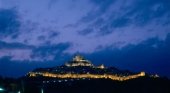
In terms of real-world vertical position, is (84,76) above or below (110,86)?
above

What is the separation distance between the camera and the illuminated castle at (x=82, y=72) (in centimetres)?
13888

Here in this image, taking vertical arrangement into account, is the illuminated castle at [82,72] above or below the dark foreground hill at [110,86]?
above

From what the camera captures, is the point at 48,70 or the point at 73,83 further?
the point at 48,70

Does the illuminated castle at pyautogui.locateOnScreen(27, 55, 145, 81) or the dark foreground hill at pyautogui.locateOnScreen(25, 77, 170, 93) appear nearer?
the dark foreground hill at pyautogui.locateOnScreen(25, 77, 170, 93)

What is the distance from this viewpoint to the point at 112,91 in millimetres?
140875

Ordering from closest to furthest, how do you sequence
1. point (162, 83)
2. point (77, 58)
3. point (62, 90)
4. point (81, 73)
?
point (62, 90) → point (81, 73) → point (162, 83) → point (77, 58)

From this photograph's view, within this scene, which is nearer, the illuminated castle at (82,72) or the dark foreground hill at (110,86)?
the dark foreground hill at (110,86)

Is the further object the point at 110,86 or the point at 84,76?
the point at 110,86

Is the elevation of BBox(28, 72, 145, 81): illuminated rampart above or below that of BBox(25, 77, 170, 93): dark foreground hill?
above

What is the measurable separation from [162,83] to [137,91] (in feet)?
64.4

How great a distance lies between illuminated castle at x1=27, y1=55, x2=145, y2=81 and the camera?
139 metres

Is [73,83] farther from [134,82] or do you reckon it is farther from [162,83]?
[162,83]

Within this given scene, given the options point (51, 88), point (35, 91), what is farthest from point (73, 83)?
point (35, 91)

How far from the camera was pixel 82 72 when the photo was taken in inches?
5743
